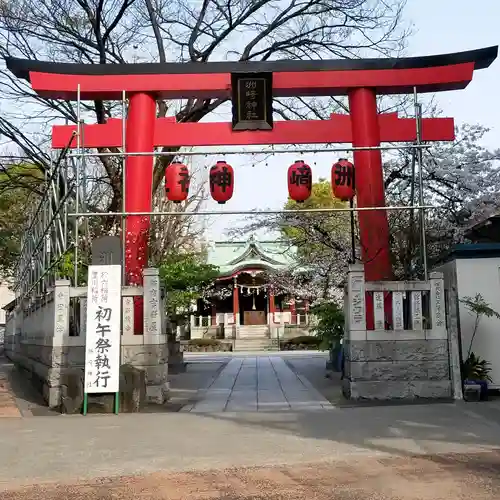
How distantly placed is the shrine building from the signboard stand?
27546mm

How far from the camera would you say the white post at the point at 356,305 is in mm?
11055

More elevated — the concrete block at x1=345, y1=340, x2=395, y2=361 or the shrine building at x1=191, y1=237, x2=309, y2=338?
the shrine building at x1=191, y1=237, x2=309, y2=338

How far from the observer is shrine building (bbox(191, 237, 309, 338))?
39562 mm

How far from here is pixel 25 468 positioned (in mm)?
6539

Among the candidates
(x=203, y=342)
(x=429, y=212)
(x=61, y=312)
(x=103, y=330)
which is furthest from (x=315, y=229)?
(x=203, y=342)

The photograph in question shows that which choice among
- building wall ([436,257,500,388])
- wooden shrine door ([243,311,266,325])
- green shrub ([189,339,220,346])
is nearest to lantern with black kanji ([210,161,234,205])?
building wall ([436,257,500,388])

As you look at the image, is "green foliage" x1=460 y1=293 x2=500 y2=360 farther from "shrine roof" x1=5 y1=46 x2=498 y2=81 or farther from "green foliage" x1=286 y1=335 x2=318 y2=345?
"green foliage" x1=286 y1=335 x2=318 y2=345

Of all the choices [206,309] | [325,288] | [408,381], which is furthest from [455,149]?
[206,309]

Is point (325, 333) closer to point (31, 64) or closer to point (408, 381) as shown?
point (408, 381)

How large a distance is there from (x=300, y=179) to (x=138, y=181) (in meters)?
3.37

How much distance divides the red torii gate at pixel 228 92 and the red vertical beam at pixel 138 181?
2 cm

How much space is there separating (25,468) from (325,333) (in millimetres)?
10129

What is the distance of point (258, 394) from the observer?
13.1 meters

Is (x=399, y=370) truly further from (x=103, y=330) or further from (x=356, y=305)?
(x=103, y=330)
